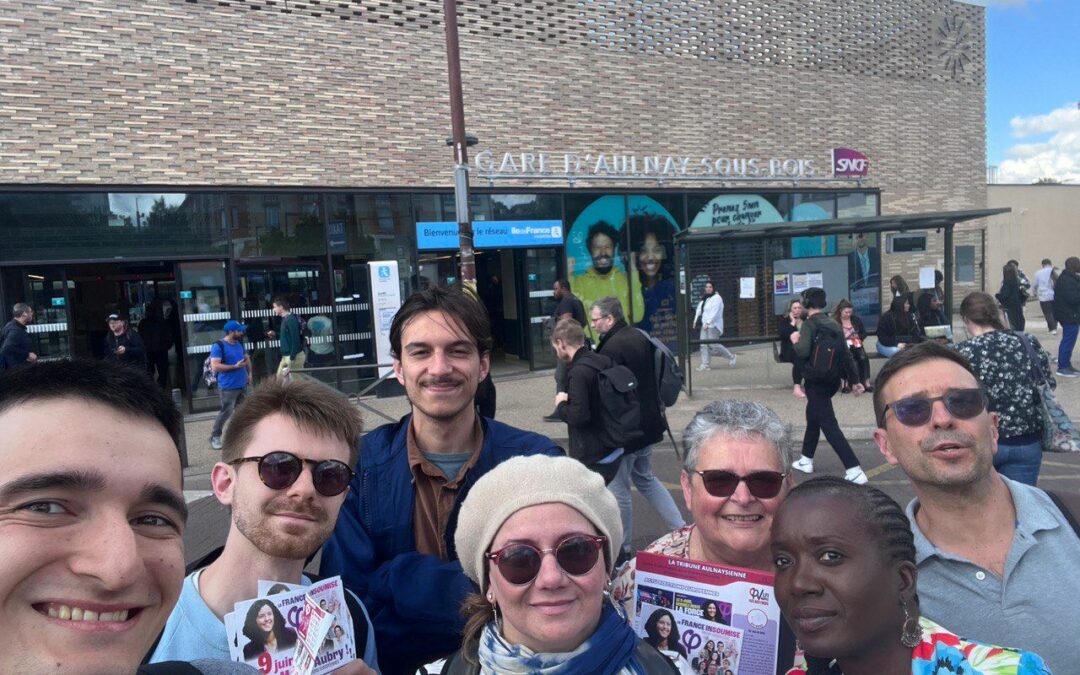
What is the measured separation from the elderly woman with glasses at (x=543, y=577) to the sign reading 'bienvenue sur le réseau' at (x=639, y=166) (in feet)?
43.3

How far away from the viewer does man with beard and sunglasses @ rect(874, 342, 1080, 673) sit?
1952 millimetres

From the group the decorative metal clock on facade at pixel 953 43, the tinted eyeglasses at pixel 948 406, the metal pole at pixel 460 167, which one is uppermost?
the decorative metal clock on facade at pixel 953 43

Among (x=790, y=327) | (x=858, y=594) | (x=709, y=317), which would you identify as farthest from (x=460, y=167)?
(x=858, y=594)

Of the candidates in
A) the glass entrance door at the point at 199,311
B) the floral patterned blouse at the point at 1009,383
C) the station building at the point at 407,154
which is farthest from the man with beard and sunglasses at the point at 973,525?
the glass entrance door at the point at 199,311

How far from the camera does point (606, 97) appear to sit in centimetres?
1581

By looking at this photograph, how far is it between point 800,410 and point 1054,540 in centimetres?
905

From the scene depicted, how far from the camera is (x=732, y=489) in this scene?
7.35 feet

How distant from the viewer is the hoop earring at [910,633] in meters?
1.53

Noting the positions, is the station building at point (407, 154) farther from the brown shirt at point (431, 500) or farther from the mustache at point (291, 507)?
the mustache at point (291, 507)

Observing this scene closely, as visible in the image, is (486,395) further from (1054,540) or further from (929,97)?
(929,97)

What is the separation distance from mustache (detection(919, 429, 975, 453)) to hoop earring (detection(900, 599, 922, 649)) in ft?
2.42

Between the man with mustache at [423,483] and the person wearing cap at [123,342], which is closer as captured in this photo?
the man with mustache at [423,483]

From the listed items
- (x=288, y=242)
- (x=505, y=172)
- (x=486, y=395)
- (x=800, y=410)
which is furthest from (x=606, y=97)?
(x=486, y=395)

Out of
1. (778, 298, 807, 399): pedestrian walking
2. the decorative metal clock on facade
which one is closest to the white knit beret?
(778, 298, 807, 399): pedestrian walking
